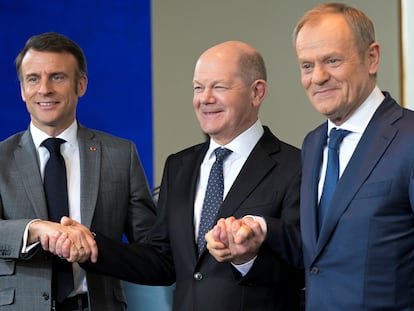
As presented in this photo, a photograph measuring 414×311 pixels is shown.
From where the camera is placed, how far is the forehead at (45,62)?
300cm

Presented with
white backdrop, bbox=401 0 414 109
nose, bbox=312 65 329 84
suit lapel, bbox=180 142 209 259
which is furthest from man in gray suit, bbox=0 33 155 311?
white backdrop, bbox=401 0 414 109

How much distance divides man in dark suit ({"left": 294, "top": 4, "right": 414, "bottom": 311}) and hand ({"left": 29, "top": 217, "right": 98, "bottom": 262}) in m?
0.73

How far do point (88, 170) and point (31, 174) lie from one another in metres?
0.19

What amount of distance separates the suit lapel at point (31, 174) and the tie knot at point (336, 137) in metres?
1.02

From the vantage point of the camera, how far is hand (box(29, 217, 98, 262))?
2656mm

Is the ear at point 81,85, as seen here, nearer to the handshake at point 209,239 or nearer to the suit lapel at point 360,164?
the handshake at point 209,239

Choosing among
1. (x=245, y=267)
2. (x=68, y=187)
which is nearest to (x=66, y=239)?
(x=68, y=187)

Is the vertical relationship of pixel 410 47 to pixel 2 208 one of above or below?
above

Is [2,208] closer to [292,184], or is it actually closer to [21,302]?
[21,302]

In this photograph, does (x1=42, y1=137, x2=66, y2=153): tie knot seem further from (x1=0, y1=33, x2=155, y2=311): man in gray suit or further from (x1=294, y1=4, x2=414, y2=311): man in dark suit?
(x1=294, y1=4, x2=414, y2=311): man in dark suit

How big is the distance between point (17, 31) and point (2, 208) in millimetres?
2065

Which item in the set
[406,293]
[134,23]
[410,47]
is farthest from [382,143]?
[134,23]

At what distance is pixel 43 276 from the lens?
2.79m

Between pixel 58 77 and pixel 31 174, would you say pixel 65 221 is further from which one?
pixel 58 77
